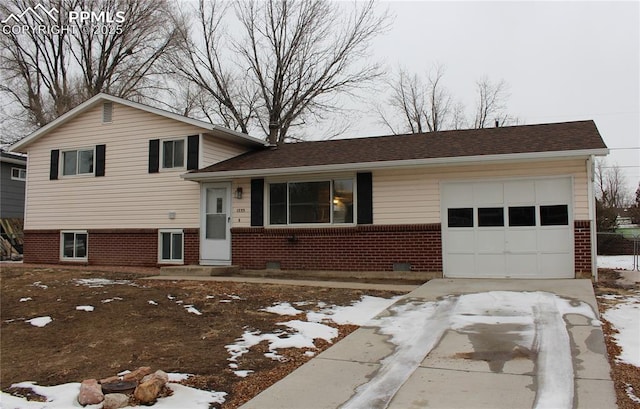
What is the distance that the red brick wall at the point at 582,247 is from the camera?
9.84 meters

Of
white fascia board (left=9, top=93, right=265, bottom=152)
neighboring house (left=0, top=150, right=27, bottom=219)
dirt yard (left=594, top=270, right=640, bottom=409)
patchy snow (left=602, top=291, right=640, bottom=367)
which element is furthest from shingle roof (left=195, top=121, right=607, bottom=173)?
neighboring house (left=0, top=150, right=27, bottom=219)

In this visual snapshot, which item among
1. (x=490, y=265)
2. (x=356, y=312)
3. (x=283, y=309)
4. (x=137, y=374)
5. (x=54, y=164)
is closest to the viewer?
(x=137, y=374)

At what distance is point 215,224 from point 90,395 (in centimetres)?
919

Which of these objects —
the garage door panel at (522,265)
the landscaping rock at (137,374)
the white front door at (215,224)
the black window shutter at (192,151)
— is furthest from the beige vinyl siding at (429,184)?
the landscaping rock at (137,374)

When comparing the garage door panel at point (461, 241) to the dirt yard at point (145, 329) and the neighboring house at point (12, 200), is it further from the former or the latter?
the neighboring house at point (12, 200)

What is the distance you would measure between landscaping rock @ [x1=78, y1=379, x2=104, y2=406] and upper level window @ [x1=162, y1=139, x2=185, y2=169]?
9.96 m

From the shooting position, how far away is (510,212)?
10445 millimetres

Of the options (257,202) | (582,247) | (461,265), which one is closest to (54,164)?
(257,202)

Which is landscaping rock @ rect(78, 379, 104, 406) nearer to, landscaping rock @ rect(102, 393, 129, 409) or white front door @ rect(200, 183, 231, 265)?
landscaping rock @ rect(102, 393, 129, 409)

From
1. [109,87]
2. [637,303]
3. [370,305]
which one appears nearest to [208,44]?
[109,87]

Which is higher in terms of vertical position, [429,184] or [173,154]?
[173,154]

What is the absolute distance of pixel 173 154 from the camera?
13.9 metres

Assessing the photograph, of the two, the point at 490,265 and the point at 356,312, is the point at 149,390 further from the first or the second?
the point at 490,265

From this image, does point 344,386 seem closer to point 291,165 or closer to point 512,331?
point 512,331
